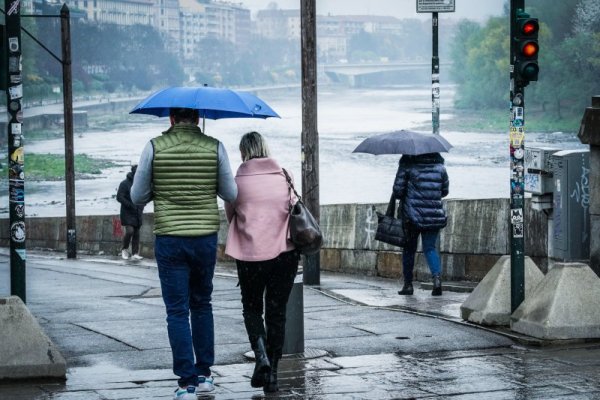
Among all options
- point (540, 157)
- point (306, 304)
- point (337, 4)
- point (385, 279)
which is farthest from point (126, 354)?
point (337, 4)

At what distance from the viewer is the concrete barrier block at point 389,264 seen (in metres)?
15.6

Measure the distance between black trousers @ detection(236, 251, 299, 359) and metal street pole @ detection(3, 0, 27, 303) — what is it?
203 centimetres

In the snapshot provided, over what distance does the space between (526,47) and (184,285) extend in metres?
3.67

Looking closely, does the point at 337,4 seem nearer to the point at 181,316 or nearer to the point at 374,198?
the point at 374,198

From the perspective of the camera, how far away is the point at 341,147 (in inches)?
4540

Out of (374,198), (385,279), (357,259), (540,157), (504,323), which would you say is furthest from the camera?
(374,198)

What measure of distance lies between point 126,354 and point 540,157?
4.33 m

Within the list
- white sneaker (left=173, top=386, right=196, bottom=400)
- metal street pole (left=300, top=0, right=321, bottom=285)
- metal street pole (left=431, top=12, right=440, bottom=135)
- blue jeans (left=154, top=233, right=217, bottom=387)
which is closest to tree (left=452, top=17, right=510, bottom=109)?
metal street pole (left=431, top=12, right=440, bottom=135)

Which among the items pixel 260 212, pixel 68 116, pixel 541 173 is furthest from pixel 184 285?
pixel 68 116

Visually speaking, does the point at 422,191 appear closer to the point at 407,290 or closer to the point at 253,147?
the point at 407,290

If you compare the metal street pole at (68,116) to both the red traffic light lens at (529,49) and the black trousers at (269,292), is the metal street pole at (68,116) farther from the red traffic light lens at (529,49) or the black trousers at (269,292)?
the black trousers at (269,292)

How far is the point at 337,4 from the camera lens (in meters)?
171

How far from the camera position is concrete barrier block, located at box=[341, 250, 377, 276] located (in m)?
16.2

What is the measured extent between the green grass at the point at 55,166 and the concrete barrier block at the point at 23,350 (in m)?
97.2
